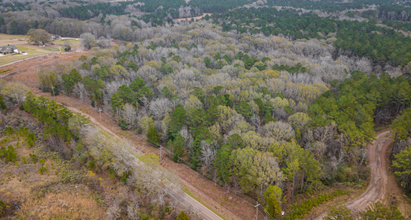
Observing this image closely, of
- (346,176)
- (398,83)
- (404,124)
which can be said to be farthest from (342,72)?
(346,176)

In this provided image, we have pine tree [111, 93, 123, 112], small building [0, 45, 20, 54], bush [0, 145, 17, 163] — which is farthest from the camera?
small building [0, 45, 20, 54]

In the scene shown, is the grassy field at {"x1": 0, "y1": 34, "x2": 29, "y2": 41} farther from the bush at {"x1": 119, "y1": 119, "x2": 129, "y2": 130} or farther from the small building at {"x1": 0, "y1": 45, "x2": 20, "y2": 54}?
the bush at {"x1": 119, "y1": 119, "x2": 129, "y2": 130}

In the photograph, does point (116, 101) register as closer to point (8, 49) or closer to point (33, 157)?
point (33, 157)

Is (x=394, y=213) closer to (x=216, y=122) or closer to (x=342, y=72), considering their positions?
(x=216, y=122)

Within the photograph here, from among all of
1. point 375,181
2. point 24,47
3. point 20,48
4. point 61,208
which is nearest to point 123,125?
point 61,208

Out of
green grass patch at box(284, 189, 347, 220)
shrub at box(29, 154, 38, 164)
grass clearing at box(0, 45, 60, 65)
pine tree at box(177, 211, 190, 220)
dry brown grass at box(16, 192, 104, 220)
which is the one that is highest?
grass clearing at box(0, 45, 60, 65)

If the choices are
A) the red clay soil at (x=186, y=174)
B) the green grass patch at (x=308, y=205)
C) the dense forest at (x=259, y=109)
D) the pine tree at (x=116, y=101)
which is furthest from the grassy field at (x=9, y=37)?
the green grass patch at (x=308, y=205)

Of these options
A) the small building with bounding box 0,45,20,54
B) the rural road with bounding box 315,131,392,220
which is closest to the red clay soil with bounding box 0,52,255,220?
the rural road with bounding box 315,131,392,220

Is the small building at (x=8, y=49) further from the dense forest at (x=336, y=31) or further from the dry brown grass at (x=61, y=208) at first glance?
the dense forest at (x=336, y=31)
